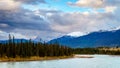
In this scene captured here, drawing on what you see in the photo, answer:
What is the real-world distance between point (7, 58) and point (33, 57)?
68.2ft

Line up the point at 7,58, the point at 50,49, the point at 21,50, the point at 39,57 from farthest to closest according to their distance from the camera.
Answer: the point at 50,49 → the point at 39,57 → the point at 21,50 → the point at 7,58

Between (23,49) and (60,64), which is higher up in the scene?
(23,49)

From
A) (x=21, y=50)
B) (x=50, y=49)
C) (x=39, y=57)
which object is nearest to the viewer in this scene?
(x=21, y=50)

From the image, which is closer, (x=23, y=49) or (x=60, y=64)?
(x=60, y=64)

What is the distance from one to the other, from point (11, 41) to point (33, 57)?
15.9m

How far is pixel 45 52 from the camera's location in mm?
191625

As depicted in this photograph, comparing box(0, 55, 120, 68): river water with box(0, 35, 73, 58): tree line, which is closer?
box(0, 55, 120, 68): river water

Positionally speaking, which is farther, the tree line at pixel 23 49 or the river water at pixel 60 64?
the tree line at pixel 23 49

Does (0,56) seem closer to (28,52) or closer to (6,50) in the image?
(6,50)

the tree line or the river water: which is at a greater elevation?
the tree line

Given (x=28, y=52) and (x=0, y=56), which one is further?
(x=28, y=52)

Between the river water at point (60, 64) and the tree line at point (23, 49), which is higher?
the tree line at point (23, 49)

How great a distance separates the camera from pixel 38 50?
609 feet

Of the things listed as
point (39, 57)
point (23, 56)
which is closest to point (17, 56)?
point (23, 56)
